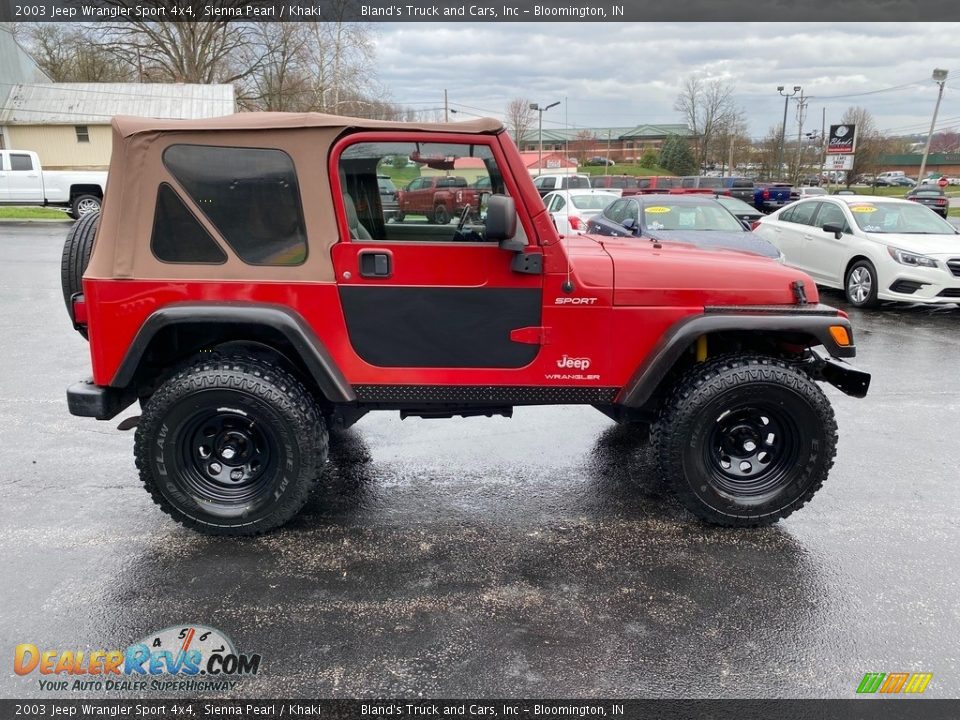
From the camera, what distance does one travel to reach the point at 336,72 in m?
38.2

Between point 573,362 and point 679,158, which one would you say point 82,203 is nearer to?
point 573,362

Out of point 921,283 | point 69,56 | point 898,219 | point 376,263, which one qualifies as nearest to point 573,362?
point 376,263

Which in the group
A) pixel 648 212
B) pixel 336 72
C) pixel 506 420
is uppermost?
pixel 336 72

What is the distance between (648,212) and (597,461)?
6.03m

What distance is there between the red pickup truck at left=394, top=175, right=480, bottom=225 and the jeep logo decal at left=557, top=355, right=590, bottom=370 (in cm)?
89

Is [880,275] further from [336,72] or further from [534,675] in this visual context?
[336,72]

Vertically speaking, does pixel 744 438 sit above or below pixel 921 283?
below

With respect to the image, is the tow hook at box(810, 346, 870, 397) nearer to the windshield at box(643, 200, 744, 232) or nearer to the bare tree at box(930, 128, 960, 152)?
the windshield at box(643, 200, 744, 232)

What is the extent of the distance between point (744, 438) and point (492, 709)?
2.00m

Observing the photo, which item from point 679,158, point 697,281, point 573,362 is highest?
point 679,158

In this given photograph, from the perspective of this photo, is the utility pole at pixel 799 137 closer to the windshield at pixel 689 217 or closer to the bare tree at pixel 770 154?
the bare tree at pixel 770 154

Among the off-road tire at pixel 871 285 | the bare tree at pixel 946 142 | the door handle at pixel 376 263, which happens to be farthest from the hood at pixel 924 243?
the bare tree at pixel 946 142

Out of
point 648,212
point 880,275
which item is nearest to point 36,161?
point 648,212

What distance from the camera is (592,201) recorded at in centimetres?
1500
